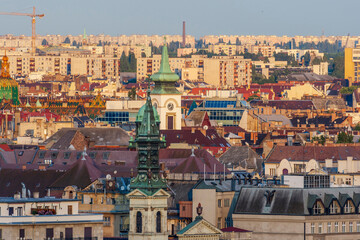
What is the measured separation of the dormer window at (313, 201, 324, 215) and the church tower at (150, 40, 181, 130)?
69.7 metres

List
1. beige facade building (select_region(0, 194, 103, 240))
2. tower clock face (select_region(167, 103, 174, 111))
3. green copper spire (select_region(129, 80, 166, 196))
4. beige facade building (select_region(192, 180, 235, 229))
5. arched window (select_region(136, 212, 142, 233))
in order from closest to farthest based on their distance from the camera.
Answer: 1. arched window (select_region(136, 212, 142, 233))
2. green copper spire (select_region(129, 80, 166, 196))
3. beige facade building (select_region(0, 194, 103, 240))
4. beige facade building (select_region(192, 180, 235, 229))
5. tower clock face (select_region(167, 103, 174, 111))

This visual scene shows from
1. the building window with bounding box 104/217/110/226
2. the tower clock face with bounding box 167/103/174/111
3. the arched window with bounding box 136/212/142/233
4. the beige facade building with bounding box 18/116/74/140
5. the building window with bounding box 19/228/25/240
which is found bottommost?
the building window with bounding box 104/217/110/226

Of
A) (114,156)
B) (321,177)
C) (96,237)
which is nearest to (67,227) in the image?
(96,237)

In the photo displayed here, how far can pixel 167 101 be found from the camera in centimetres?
14338

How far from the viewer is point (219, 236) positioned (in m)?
63.5

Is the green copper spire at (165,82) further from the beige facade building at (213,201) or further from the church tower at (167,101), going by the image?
the beige facade building at (213,201)

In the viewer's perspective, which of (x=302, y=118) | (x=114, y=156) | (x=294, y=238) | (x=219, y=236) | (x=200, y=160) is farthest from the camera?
(x=302, y=118)

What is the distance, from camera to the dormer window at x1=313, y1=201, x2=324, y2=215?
7156 cm

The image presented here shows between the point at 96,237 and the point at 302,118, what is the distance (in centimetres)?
12604

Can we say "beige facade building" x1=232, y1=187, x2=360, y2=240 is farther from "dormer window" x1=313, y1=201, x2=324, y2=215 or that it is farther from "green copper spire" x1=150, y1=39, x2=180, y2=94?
"green copper spire" x1=150, y1=39, x2=180, y2=94

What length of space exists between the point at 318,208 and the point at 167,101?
7189cm

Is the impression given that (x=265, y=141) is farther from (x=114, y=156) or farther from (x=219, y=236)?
(x=219, y=236)

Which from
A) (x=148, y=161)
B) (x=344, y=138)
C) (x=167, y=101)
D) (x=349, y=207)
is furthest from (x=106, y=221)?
(x=167, y=101)

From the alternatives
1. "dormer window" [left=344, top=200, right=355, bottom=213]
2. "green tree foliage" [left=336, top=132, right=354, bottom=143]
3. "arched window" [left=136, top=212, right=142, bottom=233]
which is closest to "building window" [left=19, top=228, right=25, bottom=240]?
"arched window" [left=136, top=212, right=142, bottom=233]
